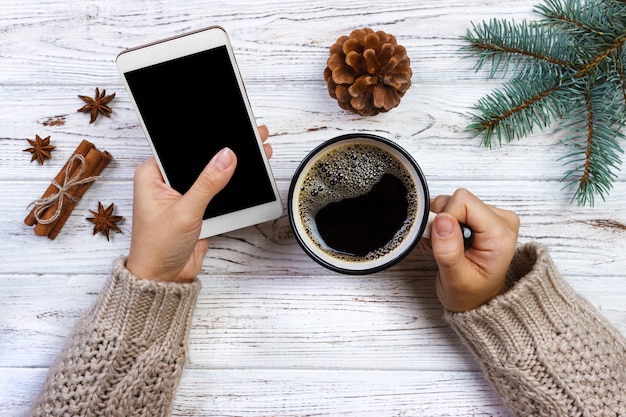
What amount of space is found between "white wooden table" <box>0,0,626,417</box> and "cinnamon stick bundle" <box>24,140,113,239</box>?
0.8 inches

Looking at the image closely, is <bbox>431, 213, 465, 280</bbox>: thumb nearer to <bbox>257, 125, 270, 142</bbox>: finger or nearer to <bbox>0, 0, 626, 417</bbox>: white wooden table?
<bbox>0, 0, 626, 417</bbox>: white wooden table

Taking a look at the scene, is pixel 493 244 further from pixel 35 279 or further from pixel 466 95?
pixel 35 279

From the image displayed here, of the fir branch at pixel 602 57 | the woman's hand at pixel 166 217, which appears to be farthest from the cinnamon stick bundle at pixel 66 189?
the fir branch at pixel 602 57

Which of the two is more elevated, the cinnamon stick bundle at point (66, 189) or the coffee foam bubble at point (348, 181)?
the coffee foam bubble at point (348, 181)

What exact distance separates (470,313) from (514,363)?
0.11m

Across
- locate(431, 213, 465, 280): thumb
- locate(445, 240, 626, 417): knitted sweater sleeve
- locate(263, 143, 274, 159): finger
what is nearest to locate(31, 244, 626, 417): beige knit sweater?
locate(445, 240, 626, 417): knitted sweater sleeve

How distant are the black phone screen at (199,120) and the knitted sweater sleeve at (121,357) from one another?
174 mm

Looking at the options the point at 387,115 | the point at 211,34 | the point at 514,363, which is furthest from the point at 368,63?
the point at 514,363

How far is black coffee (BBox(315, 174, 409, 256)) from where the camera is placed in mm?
841

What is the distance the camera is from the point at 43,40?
0.97m

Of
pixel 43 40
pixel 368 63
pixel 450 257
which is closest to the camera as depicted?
pixel 450 257

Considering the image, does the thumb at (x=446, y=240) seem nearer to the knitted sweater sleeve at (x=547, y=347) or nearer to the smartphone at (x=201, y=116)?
the knitted sweater sleeve at (x=547, y=347)

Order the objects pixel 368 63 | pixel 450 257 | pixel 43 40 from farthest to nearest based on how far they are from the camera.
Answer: pixel 43 40 < pixel 368 63 < pixel 450 257

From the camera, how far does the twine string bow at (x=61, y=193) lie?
935 millimetres
